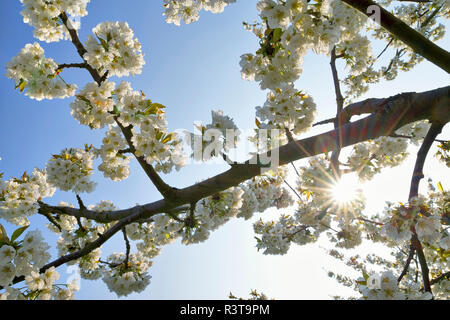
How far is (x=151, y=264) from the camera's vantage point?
6.22 m

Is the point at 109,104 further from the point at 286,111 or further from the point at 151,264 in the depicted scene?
the point at 151,264

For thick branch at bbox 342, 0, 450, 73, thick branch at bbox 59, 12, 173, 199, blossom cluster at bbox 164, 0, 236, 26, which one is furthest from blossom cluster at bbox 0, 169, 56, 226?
thick branch at bbox 342, 0, 450, 73

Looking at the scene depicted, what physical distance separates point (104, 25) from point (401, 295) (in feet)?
13.4

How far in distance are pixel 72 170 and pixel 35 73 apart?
131 cm

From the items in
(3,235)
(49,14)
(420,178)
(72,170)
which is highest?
(49,14)

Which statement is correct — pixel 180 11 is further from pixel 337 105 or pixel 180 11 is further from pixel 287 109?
pixel 337 105

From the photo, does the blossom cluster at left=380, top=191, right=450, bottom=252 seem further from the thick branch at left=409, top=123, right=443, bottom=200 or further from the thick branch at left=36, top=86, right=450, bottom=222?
the thick branch at left=36, top=86, right=450, bottom=222

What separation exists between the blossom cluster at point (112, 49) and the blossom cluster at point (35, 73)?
0.62 m

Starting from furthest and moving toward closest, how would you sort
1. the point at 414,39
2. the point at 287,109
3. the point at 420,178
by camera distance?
1. the point at 420,178
2. the point at 287,109
3. the point at 414,39

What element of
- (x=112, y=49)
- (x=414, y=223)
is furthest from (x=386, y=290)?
(x=112, y=49)

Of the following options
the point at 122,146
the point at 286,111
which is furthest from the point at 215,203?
the point at 286,111

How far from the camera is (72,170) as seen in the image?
10.8ft

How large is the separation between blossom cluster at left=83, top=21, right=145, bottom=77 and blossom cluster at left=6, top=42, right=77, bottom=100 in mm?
622
